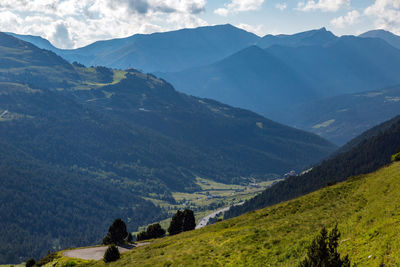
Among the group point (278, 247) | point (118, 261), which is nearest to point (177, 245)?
point (118, 261)

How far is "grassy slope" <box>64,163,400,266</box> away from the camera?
34.8 meters

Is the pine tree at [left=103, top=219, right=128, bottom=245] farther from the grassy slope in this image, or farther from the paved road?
the grassy slope

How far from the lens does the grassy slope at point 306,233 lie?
34.8 m

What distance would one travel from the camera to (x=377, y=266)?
28438 millimetres

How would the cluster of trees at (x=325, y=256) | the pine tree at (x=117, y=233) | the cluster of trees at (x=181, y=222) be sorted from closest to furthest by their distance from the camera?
the cluster of trees at (x=325, y=256) → the pine tree at (x=117, y=233) → the cluster of trees at (x=181, y=222)

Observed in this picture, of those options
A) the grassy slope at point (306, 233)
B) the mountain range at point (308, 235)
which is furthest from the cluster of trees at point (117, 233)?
the grassy slope at point (306, 233)

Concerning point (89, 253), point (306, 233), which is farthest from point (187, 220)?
point (306, 233)

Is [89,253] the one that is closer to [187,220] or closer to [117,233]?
[117,233]

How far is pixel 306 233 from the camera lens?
47031 mm

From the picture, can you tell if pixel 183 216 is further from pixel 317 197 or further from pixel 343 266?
pixel 343 266

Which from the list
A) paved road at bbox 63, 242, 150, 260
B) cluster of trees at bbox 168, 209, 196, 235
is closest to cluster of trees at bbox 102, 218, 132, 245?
paved road at bbox 63, 242, 150, 260

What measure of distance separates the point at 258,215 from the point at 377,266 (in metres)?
40.6

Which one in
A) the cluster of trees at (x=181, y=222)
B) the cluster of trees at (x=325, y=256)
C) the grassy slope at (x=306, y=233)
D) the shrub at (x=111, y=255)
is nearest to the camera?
the cluster of trees at (x=325, y=256)

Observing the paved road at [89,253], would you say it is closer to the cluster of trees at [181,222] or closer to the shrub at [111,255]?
the shrub at [111,255]
